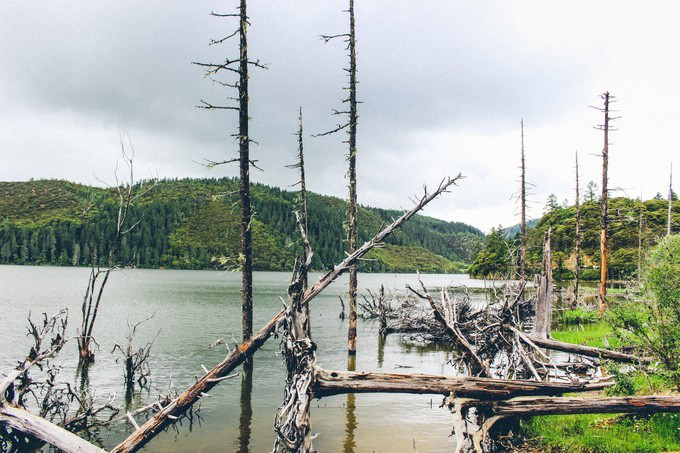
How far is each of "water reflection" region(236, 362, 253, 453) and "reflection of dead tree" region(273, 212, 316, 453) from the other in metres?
3.69

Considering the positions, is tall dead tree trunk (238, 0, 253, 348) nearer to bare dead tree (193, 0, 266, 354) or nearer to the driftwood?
bare dead tree (193, 0, 266, 354)

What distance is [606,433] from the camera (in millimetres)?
7180

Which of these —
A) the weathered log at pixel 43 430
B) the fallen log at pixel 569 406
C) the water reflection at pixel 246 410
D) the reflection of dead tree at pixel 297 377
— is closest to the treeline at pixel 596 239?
the water reflection at pixel 246 410

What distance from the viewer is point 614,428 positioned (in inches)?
289

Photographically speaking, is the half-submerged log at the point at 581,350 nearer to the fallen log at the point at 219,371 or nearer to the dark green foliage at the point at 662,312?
the dark green foliage at the point at 662,312

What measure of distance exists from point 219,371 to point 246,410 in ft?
15.7

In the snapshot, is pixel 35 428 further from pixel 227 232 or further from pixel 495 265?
pixel 227 232

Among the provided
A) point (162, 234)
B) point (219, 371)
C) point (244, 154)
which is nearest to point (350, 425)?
point (219, 371)

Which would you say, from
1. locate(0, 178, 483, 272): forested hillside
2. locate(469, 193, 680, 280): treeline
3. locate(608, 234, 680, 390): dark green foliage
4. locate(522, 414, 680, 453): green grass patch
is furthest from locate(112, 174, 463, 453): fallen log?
locate(0, 178, 483, 272): forested hillside

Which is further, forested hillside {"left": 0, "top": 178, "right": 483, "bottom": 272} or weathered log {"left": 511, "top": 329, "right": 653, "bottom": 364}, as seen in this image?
forested hillside {"left": 0, "top": 178, "right": 483, "bottom": 272}

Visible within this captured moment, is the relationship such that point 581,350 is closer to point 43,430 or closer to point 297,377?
point 297,377

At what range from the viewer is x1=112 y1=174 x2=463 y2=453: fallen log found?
6.18 metres

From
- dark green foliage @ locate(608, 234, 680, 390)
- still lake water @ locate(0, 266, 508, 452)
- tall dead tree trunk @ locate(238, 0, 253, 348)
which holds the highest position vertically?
tall dead tree trunk @ locate(238, 0, 253, 348)

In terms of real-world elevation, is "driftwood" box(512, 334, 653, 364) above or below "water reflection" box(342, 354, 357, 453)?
above
